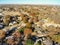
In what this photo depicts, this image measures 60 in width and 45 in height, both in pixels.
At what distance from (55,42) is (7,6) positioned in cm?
175

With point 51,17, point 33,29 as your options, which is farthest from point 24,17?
point 51,17

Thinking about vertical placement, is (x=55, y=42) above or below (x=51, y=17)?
below

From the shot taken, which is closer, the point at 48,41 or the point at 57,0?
the point at 48,41

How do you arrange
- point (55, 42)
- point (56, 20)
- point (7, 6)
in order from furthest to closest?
1. point (7, 6)
2. point (56, 20)
3. point (55, 42)

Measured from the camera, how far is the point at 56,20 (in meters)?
4.62

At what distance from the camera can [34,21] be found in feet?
15.4

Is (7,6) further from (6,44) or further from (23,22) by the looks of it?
(6,44)

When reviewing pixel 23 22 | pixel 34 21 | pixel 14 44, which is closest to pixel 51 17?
pixel 34 21

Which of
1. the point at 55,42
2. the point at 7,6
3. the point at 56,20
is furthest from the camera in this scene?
the point at 7,6

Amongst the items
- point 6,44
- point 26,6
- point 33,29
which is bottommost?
point 6,44

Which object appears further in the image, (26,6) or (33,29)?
(26,6)

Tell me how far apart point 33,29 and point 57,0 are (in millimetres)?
1106

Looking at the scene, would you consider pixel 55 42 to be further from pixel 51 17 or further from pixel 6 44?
pixel 6 44

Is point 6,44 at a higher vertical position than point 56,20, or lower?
lower
